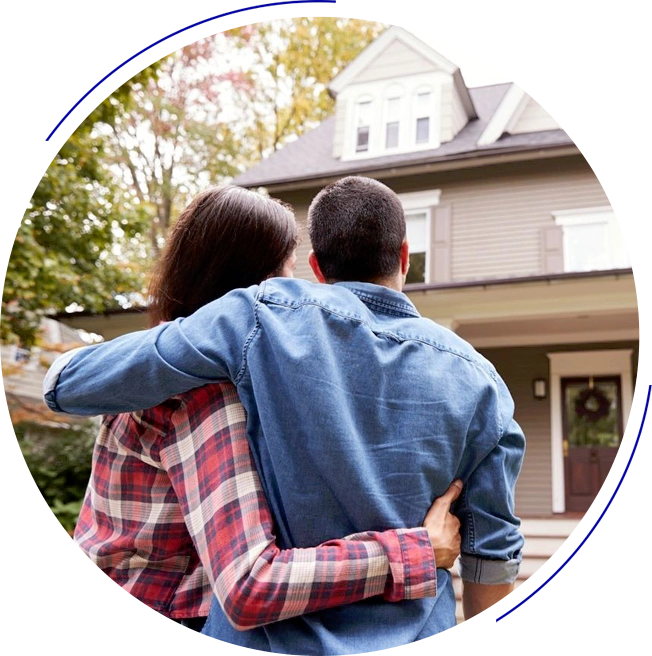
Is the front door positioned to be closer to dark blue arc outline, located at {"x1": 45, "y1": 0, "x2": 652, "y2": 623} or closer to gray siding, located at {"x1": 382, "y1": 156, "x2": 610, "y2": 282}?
gray siding, located at {"x1": 382, "y1": 156, "x2": 610, "y2": 282}

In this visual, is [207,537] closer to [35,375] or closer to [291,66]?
[291,66]

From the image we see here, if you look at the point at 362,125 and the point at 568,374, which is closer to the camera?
the point at 568,374

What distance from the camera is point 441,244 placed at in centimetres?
888

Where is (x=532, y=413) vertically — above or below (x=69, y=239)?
below

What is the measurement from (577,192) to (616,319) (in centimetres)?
174

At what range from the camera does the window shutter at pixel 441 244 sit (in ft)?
28.7

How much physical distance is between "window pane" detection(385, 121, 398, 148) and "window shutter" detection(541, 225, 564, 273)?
8.84 ft

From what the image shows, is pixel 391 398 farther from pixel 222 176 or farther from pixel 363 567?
pixel 222 176

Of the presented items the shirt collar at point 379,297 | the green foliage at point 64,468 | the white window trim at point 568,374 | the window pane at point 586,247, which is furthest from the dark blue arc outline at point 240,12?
the white window trim at point 568,374

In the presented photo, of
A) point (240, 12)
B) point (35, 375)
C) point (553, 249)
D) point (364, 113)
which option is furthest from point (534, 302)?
point (35, 375)

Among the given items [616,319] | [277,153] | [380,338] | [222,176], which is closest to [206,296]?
[380,338]

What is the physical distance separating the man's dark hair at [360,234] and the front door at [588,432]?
27.3 feet

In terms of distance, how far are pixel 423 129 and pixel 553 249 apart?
2.75m

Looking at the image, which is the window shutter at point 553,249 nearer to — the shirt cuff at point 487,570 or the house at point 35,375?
the house at point 35,375
